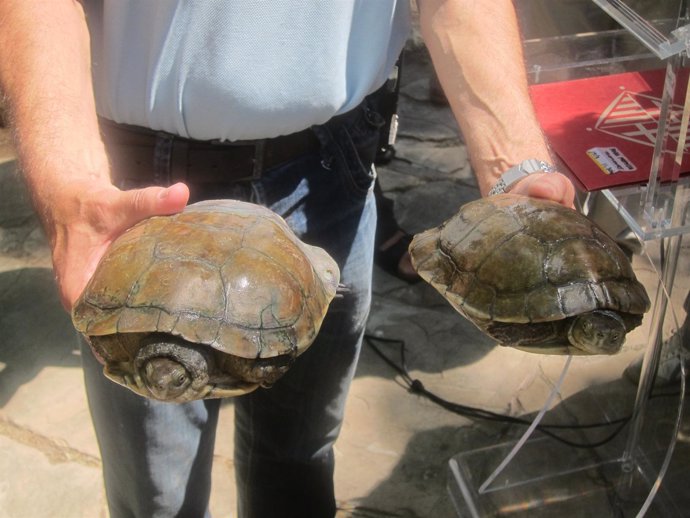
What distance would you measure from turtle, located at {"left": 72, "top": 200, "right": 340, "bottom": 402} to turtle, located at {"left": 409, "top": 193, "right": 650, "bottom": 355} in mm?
258

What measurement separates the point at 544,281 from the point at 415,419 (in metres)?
1.25

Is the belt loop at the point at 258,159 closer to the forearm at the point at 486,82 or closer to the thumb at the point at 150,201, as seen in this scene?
the thumb at the point at 150,201

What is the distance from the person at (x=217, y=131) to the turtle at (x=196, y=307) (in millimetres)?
48

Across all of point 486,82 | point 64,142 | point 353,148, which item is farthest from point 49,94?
point 486,82

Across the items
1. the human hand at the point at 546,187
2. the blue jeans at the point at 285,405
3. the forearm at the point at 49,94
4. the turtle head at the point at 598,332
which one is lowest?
the blue jeans at the point at 285,405

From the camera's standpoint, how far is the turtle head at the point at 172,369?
3.20ft

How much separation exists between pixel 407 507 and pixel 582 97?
3.65 ft

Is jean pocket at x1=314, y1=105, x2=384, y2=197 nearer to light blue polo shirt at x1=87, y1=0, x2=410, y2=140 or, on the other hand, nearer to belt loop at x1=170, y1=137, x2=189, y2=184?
light blue polo shirt at x1=87, y1=0, x2=410, y2=140

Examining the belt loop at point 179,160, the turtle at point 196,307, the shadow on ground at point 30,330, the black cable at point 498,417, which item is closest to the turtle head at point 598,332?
the turtle at point 196,307

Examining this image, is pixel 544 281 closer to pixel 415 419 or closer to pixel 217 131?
pixel 217 131

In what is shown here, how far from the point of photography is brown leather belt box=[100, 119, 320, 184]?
3.89 ft

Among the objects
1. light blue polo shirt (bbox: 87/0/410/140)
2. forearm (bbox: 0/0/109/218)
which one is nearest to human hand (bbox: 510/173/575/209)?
light blue polo shirt (bbox: 87/0/410/140)

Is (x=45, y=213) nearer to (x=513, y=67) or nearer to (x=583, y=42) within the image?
(x=513, y=67)

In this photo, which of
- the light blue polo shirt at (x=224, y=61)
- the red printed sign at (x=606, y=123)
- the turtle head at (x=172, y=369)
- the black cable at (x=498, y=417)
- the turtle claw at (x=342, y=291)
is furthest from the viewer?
the black cable at (x=498, y=417)
